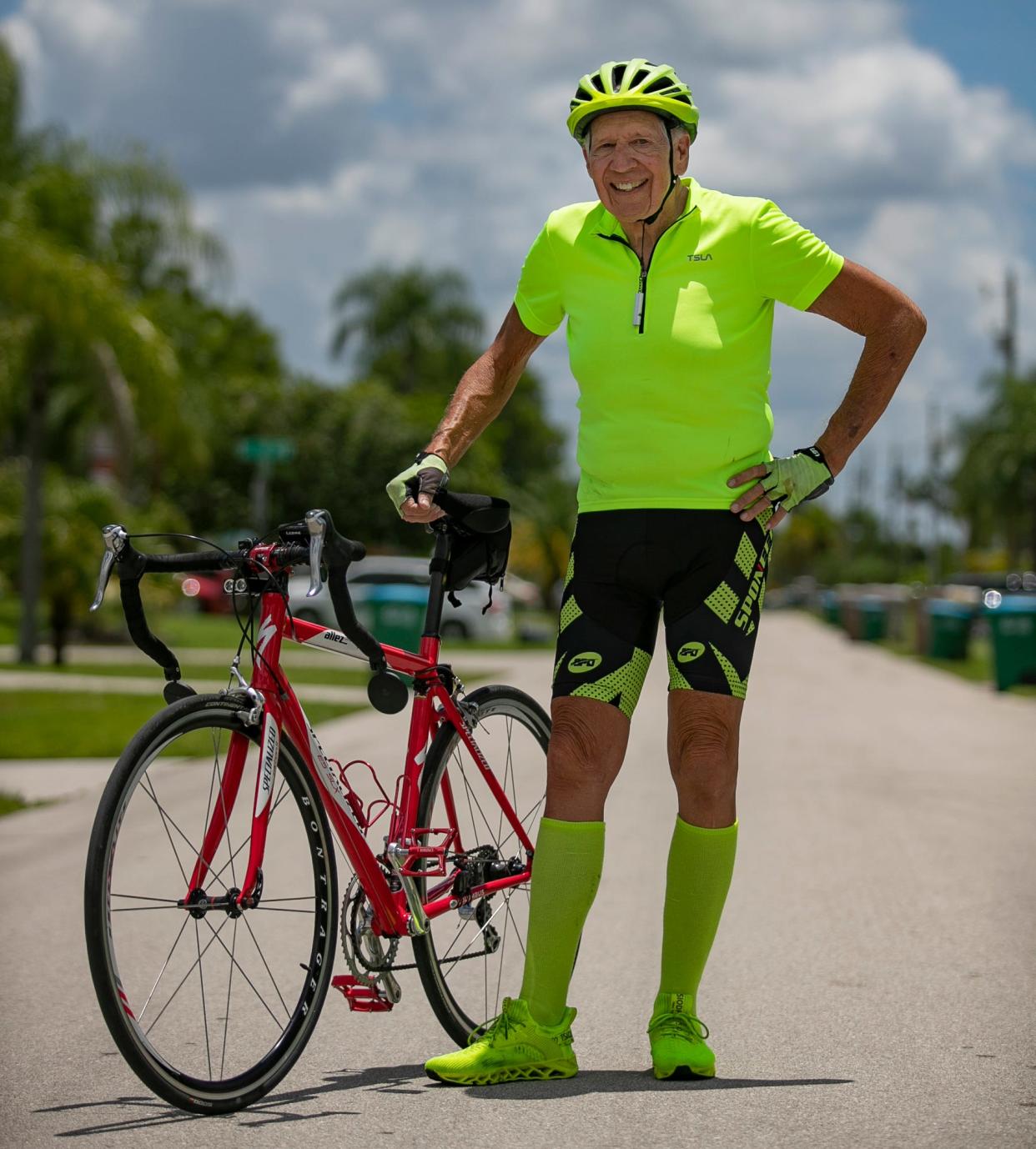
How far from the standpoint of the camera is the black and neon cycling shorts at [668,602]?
4379 millimetres

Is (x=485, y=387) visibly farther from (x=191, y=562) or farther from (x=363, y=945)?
(x=363, y=945)

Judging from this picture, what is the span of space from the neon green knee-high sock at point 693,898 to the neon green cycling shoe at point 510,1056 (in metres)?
0.32

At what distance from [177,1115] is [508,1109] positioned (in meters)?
0.71

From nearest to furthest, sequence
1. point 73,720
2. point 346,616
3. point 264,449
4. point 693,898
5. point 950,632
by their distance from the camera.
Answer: point 346,616 < point 693,898 < point 73,720 < point 264,449 < point 950,632

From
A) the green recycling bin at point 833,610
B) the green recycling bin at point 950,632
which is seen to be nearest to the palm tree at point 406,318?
the green recycling bin at point 833,610

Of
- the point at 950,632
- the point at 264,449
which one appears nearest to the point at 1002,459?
the point at 950,632

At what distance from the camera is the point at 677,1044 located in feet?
14.5

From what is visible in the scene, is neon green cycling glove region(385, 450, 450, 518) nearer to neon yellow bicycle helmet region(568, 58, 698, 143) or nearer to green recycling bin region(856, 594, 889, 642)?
neon yellow bicycle helmet region(568, 58, 698, 143)

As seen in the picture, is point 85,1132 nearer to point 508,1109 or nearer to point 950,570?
point 508,1109

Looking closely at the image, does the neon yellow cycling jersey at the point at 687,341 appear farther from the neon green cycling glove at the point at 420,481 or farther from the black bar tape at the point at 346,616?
the black bar tape at the point at 346,616

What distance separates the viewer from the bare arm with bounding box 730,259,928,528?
4.45 m

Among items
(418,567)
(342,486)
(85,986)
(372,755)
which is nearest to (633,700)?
(85,986)

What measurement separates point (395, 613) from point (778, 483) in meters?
18.3

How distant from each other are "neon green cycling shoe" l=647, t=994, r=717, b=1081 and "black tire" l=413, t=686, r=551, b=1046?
1.51 feet
